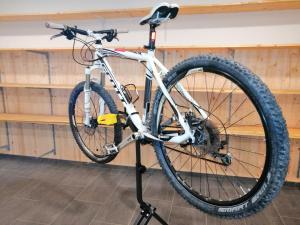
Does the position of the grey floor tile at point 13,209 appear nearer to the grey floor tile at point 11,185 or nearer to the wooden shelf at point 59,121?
the grey floor tile at point 11,185

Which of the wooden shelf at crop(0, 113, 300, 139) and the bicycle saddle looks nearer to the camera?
the bicycle saddle

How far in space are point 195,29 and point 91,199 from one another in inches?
76.9

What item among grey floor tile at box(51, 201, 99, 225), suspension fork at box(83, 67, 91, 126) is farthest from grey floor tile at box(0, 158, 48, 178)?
suspension fork at box(83, 67, 91, 126)

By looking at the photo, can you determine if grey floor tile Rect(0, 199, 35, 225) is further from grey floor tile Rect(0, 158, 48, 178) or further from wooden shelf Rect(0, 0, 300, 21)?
wooden shelf Rect(0, 0, 300, 21)

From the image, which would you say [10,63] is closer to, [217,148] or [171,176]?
[171,176]

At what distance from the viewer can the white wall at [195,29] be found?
2.10m

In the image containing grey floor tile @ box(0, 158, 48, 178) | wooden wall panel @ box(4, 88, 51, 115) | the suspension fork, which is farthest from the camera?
wooden wall panel @ box(4, 88, 51, 115)

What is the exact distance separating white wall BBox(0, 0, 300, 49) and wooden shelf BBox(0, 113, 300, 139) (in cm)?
82

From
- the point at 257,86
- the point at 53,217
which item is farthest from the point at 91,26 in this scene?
the point at 257,86

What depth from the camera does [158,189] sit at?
225 centimetres

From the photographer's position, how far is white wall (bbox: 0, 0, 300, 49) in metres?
2.10

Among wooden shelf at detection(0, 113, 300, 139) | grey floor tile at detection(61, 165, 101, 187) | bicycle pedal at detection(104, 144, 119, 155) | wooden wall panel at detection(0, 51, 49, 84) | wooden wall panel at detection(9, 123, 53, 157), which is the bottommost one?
grey floor tile at detection(61, 165, 101, 187)

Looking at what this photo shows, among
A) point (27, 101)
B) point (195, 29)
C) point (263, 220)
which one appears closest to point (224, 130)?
point (263, 220)

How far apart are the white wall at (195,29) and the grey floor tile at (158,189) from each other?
4.82 ft
